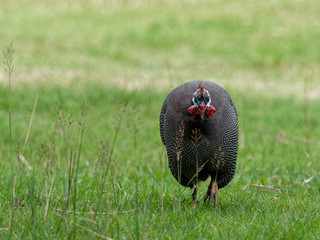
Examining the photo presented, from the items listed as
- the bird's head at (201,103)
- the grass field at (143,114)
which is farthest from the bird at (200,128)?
the grass field at (143,114)

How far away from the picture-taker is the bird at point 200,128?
349 centimetres

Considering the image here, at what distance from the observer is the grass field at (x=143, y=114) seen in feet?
10.2

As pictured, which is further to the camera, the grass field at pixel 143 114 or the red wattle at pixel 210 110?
the red wattle at pixel 210 110

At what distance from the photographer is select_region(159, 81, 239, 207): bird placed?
3486 millimetres

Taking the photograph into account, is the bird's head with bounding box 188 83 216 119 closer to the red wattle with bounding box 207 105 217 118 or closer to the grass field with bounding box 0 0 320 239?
the red wattle with bounding box 207 105 217 118

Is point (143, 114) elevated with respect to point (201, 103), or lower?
lower

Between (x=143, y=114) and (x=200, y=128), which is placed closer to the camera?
(x=200, y=128)

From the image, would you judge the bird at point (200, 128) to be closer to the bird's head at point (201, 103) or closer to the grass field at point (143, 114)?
the bird's head at point (201, 103)

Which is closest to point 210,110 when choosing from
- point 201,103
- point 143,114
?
point 201,103

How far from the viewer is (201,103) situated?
3.44 meters

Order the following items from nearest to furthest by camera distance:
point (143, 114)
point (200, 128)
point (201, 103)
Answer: point (201, 103)
point (200, 128)
point (143, 114)

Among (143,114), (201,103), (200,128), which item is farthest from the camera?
(143,114)

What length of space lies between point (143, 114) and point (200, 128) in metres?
5.84

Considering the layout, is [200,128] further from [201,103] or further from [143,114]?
[143,114]
